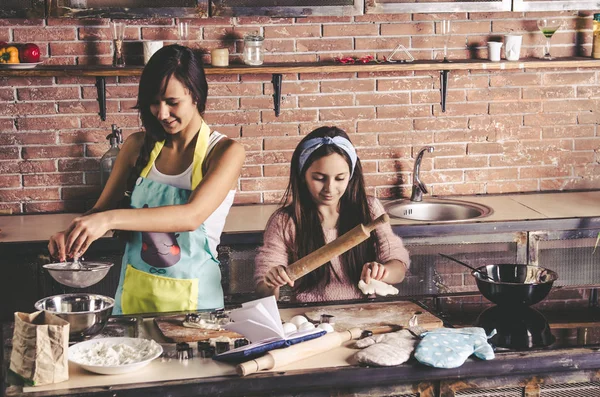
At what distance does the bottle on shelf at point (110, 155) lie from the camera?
4094 mm

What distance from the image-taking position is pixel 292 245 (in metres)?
2.94

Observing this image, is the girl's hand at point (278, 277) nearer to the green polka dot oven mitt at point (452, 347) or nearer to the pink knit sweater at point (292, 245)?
the pink knit sweater at point (292, 245)

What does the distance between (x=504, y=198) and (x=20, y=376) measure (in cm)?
305

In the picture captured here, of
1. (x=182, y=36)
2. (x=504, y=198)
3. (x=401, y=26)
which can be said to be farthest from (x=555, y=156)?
(x=182, y=36)

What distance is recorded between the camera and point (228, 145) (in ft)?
9.36

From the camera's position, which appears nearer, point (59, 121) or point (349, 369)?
point (349, 369)

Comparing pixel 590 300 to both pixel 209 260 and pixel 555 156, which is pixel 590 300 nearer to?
pixel 209 260

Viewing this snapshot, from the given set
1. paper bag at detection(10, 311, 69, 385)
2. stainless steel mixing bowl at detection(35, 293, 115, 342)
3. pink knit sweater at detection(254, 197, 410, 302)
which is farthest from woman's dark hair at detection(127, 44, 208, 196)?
paper bag at detection(10, 311, 69, 385)

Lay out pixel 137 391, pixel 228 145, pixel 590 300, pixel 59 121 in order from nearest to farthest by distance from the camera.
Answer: pixel 137 391
pixel 590 300
pixel 228 145
pixel 59 121

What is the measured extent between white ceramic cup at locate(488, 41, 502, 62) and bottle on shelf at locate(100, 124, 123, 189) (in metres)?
1.96

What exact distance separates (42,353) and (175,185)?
1.03 m

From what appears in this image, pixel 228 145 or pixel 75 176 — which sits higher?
pixel 228 145

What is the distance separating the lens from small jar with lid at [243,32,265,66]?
13.5 feet

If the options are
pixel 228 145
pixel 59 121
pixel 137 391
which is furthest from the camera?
pixel 59 121
